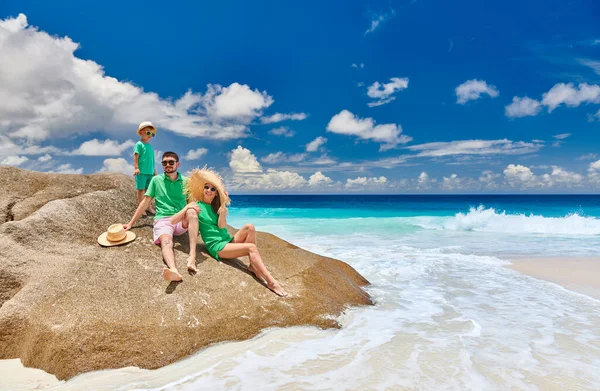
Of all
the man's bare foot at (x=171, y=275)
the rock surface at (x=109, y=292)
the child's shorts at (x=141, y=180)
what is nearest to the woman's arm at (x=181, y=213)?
the rock surface at (x=109, y=292)

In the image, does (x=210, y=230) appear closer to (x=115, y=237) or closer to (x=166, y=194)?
(x=166, y=194)

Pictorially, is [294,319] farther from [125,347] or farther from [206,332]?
[125,347]

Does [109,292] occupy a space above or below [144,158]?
below

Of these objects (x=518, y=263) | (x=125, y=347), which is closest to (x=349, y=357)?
(x=125, y=347)

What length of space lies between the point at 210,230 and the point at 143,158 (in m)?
1.80

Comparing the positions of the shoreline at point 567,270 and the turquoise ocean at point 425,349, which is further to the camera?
the shoreline at point 567,270

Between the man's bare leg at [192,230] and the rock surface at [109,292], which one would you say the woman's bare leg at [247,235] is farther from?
the man's bare leg at [192,230]

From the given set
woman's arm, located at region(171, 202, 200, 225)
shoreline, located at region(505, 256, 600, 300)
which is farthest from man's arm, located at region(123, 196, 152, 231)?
shoreline, located at region(505, 256, 600, 300)

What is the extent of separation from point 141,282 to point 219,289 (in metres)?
0.89

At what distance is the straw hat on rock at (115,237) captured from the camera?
5203 mm

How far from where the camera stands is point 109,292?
14.5 ft

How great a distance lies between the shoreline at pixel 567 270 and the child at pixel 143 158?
7.51 meters

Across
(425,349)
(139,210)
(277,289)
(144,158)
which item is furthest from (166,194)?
(425,349)

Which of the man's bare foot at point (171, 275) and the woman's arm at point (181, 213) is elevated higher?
the woman's arm at point (181, 213)
